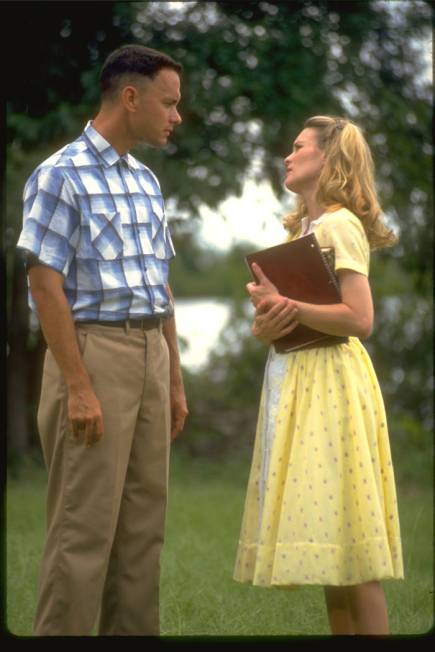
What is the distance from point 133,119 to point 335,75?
5708 millimetres

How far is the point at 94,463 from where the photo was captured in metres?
3.78

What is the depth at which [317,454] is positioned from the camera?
3.87 metres

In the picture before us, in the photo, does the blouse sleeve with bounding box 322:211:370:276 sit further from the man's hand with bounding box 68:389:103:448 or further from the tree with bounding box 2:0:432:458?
the tree with bounding box 2:0:432:458

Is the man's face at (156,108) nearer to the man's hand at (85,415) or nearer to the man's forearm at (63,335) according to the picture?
the man's forearm at (63,335)

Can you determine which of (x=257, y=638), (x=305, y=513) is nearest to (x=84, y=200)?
(x=305, y=513)

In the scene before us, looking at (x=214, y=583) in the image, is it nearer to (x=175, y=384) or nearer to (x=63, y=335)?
(x=175, y=384)

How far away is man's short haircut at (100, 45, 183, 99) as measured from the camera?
3.96 metres

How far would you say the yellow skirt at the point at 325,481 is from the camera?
3838 millimetres

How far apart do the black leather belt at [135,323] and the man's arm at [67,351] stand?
0.38ft

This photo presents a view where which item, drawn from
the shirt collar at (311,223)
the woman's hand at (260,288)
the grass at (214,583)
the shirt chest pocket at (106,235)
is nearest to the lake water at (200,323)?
the grass at (214,583)

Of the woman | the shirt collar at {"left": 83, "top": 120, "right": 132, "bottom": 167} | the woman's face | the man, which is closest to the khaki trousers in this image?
the man

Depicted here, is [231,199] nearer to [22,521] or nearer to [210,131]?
[210,131]

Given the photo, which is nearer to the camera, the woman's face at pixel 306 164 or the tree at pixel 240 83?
the woman's face at pixel 306 164

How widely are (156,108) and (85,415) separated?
3.15ft
